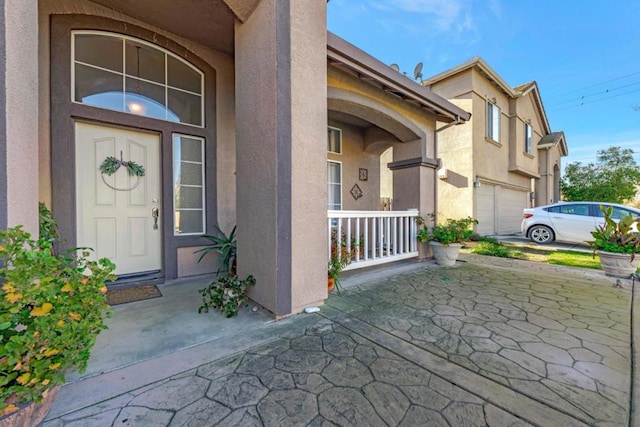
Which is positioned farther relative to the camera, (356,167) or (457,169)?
(457,169)

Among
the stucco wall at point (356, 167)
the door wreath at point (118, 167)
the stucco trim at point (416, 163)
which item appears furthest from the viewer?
the stucco wall at point (356, 167)

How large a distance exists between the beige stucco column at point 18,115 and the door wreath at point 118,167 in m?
1.87

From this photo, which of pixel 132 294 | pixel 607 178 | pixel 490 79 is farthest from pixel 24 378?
pixel 607 178

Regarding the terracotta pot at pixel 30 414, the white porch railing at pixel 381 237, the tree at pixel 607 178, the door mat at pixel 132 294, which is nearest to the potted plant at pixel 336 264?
the white porch railing at pixel 381 237

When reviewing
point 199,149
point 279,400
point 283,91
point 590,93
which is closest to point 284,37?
point 283,91

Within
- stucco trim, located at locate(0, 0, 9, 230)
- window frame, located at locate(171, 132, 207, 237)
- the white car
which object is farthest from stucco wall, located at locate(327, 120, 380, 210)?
stucco trim, located at locate(0, 0, 9, 230)

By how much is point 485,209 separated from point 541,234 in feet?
6.02

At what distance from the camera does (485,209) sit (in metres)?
8.99

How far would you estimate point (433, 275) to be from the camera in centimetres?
423

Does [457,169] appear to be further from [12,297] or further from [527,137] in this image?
[12,297]

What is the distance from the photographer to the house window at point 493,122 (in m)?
9.04

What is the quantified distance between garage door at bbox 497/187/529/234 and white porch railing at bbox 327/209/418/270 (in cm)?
702

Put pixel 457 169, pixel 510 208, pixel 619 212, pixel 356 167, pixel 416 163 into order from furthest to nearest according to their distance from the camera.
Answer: pixel 510 208
pixel 457 169
pixel 356 167
pixel 619 212
pixel 416 163

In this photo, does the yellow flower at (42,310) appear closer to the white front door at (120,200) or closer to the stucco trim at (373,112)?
the white front door at (120,200)
